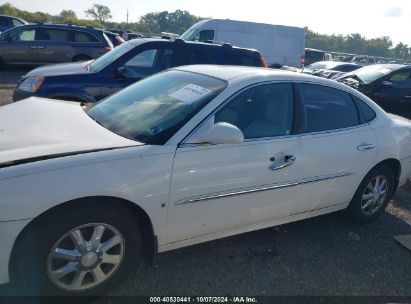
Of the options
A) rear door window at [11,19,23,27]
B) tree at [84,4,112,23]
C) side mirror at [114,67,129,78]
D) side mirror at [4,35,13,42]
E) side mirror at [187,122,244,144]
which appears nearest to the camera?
side mirror at [187,122,244,144]

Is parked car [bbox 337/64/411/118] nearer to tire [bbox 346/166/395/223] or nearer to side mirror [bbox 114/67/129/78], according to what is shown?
tire [bbox 346/166/395/223]

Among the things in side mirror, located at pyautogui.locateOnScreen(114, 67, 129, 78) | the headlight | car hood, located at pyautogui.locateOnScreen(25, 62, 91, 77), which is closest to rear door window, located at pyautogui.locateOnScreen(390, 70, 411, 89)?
side mirror, located at pyautogui.locateOnScreen(114, 67, 129, 78)

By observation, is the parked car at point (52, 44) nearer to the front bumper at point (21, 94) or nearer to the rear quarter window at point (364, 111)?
the front bumper at point (21, 94)

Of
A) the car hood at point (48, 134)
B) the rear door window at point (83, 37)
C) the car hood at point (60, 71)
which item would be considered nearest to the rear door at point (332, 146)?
the car hood at point (48, 134)

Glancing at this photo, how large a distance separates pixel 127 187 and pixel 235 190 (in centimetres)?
85

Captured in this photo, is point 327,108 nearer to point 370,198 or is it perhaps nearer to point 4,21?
point 370,198

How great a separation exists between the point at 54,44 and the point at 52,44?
69mm

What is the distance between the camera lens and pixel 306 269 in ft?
10.2

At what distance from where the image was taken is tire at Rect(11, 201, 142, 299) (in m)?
2.14

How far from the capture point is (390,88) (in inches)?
365

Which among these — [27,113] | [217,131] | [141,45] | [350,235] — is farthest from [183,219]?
[141,45]

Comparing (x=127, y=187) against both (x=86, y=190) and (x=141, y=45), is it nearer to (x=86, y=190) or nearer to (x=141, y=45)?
(x=86, y=190)

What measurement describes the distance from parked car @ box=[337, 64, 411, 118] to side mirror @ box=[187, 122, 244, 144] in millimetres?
7590

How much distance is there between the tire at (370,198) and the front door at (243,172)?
84cm
